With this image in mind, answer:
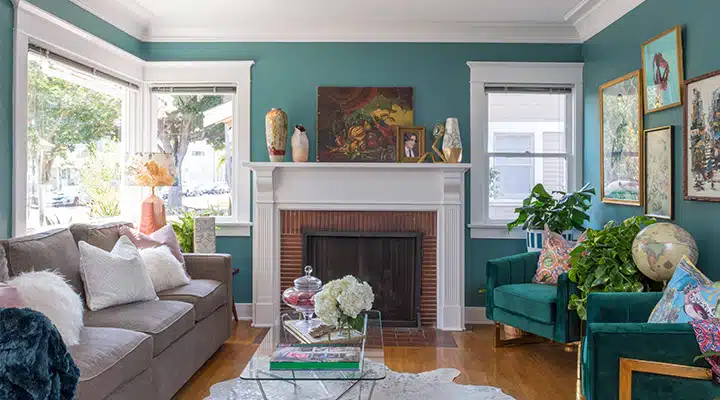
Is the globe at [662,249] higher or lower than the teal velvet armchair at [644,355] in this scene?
higher

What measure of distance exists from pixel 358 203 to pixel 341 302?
2.18 metres

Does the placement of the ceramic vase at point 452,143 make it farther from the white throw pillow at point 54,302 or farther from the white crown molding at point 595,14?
the white throw pillow at point 54,302

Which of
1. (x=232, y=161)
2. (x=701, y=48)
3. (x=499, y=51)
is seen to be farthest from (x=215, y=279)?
(x=701, y=48)

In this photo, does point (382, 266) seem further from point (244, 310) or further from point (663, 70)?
point (663, 70)

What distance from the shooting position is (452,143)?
5.00m

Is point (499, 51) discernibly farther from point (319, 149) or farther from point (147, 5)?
point (147, 5)

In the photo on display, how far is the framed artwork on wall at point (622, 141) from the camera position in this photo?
414 centimetres

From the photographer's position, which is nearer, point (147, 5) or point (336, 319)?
point (336, 319)

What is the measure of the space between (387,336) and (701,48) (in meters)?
2.96

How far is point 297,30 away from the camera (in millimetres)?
5195

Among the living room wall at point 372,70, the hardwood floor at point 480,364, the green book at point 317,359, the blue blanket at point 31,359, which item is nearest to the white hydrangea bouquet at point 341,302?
the green book at point 317,359

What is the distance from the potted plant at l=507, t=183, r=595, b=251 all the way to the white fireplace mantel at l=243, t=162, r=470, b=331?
532 mm

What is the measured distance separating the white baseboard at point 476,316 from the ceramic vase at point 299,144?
1.98m

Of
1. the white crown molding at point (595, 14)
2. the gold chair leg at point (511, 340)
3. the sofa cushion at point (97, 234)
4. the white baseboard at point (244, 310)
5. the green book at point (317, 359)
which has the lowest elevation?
the gold chair leg at point (511, 340)
